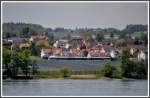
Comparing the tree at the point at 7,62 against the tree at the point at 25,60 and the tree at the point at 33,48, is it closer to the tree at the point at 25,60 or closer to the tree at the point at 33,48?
the tree at the point at 25,60

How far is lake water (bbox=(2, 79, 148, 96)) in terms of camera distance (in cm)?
1150

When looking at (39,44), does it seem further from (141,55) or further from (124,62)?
(141,55)

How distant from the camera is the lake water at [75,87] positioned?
1150 cm

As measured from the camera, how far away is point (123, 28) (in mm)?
11867

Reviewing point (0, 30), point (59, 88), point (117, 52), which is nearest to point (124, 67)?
point (117, 52)

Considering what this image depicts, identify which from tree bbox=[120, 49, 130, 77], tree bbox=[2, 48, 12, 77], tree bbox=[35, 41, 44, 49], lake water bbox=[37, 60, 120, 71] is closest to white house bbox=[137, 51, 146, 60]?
tree bbox=[120, 49, 130, 77]

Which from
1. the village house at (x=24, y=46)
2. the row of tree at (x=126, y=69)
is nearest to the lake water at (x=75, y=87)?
the row of tree at (x=126, y=69)

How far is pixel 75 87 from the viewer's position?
11.6 metres

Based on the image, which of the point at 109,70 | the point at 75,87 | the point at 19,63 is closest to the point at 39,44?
the point at 19,63

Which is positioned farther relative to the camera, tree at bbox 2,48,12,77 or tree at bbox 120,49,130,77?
tree at bbox 120,49,130,77

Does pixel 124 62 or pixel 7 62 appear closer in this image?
pixel 7 62

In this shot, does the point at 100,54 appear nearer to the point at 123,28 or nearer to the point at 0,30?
the point at 123,28

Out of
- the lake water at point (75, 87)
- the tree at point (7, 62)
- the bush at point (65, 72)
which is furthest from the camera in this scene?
the bush at point (65, 72)

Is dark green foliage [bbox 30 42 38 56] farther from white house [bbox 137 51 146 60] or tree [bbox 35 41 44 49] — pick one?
white house [bbox 137 51 146 60]
